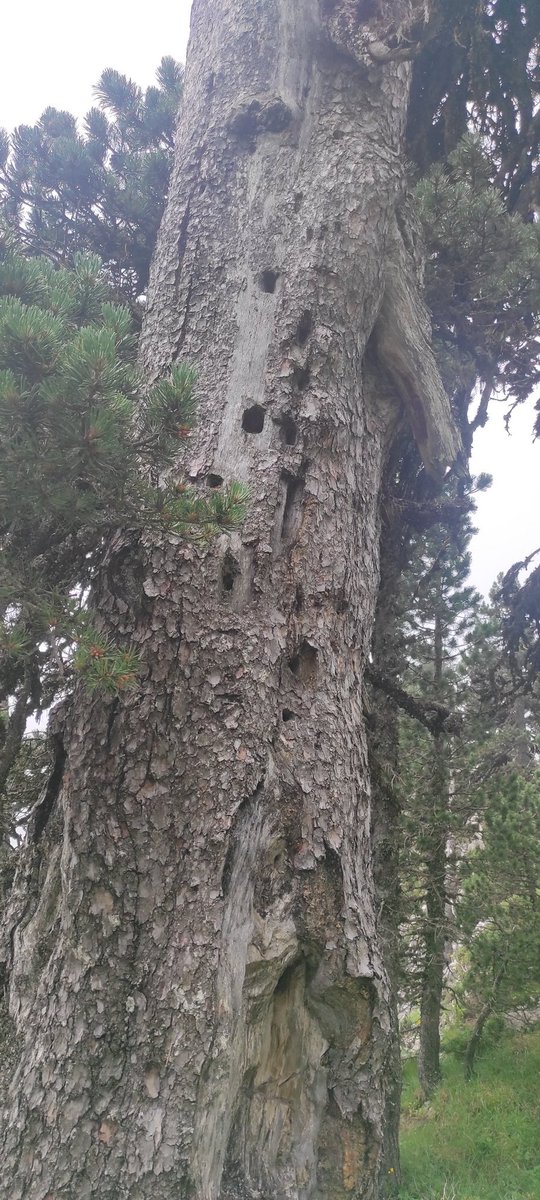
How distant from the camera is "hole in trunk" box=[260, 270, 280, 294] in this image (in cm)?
348

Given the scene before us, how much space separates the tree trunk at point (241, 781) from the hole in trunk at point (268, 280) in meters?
0.05

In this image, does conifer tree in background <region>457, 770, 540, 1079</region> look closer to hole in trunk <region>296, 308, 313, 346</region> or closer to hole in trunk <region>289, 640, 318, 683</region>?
hole in trunk <region>289, 640, 318, 683</region>

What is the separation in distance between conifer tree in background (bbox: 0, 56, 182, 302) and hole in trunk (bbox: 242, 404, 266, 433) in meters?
2.99

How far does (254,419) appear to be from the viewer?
324cm

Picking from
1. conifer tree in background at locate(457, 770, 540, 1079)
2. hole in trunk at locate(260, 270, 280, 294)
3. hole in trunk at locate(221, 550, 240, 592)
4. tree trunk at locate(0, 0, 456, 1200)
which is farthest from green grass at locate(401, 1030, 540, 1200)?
hole in trunk at locate(260, 270, 280, 294)

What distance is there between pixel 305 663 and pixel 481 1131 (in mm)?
7433

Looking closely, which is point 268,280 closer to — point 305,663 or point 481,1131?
point 305,663

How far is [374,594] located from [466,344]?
126 inches

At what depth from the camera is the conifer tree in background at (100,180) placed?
5.44 meters

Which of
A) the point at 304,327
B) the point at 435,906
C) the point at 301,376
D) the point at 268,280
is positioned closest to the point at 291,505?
the point at 301,376

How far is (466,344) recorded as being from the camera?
5.75 metres

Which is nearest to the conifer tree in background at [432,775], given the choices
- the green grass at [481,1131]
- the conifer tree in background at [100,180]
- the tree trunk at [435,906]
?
the tree trunk at [435,906]

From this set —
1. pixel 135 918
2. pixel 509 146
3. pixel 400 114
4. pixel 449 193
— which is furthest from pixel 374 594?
pixel 509 146

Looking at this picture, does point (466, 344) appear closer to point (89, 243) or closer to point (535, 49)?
point (535, 49)
